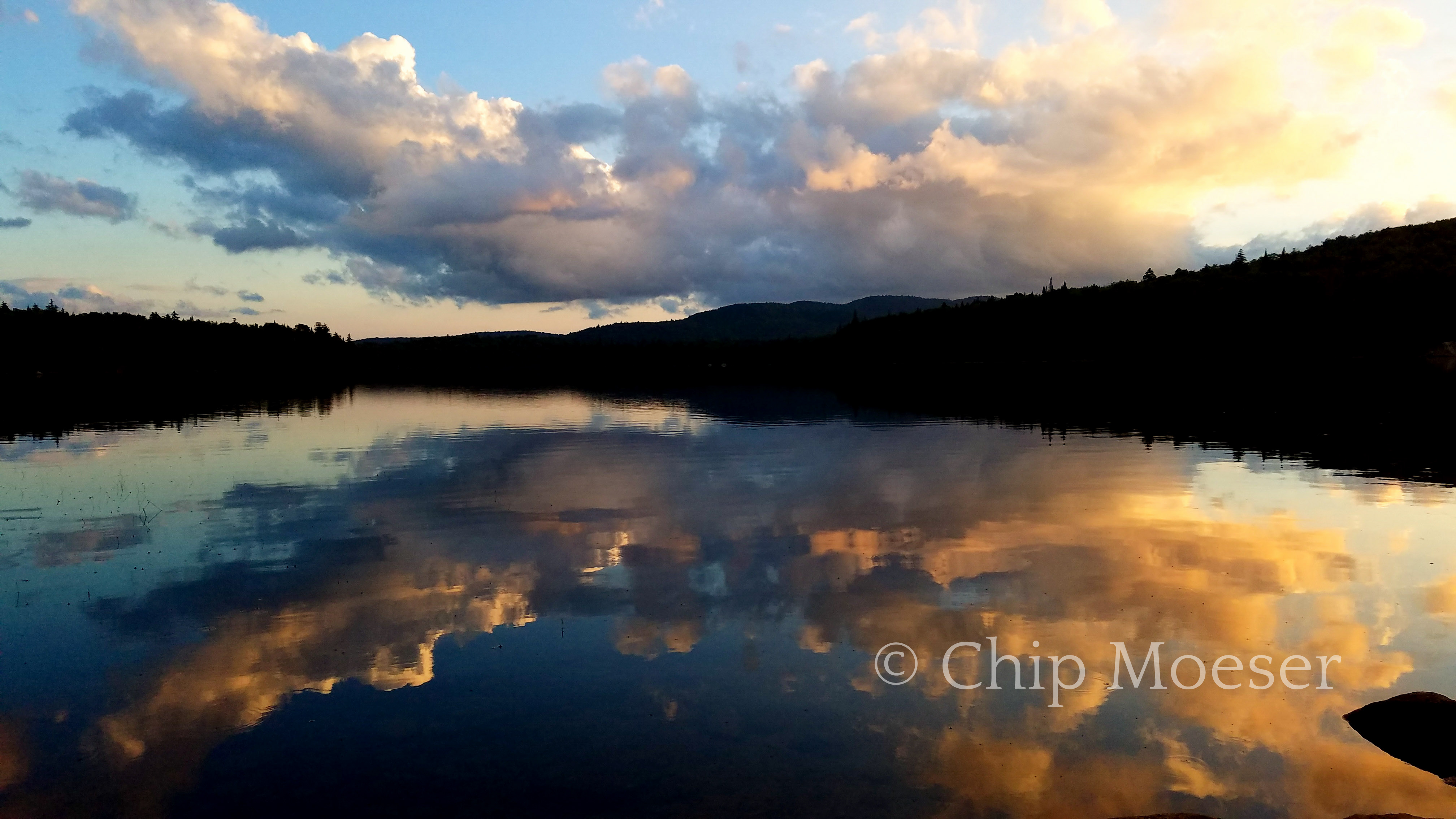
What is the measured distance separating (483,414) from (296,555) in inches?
2374

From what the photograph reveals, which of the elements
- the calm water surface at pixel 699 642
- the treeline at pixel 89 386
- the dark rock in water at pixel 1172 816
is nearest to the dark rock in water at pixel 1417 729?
the calm water surface at pixel 699 642

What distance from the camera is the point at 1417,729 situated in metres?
12.1

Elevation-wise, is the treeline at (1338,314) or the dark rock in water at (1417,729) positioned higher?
the treeline at (1338,314)

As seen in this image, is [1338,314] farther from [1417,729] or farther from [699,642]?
[699,642]

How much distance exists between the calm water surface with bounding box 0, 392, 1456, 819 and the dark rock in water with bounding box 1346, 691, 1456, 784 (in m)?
0.26

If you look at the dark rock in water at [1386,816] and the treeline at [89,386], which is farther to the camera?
the treeline at [89,386]

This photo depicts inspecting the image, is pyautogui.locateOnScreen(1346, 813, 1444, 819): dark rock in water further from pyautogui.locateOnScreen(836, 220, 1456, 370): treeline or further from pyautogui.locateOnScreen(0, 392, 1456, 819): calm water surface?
pyautogui.locateOnScreen(836, 220, 1456, 370): treeline

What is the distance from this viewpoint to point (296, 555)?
2400 centimetres

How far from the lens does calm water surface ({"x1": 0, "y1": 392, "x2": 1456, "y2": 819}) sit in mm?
11445

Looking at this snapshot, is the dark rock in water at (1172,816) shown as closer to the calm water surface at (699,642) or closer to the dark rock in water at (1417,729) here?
the calm water surface at (699,642)

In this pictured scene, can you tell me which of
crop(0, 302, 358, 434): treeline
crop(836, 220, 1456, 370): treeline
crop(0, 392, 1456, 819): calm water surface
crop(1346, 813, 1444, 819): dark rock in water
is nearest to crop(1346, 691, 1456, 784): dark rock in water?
crop(0, 392, 1456, 819): calm water surface

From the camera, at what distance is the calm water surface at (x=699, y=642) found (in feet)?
37.6

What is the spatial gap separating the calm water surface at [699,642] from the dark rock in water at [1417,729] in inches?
10.1

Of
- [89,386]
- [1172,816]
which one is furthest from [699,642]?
[89,386]
